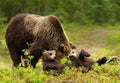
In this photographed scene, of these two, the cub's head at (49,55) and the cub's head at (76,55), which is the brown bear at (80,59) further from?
the cub's head at (49,55)

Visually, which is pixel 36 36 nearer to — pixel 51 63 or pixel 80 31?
pixel 51 63

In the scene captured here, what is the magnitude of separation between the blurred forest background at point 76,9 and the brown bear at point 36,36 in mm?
14536

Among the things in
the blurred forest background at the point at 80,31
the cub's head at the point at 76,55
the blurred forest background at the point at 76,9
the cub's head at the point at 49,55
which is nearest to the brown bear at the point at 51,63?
the cub's head at the point at 49,55

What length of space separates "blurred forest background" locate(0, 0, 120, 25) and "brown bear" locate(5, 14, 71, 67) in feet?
47.7

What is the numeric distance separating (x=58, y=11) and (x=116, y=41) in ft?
29.5

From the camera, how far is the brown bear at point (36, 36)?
10844mm

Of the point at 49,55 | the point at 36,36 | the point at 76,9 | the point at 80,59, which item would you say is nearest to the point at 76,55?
the point at 80,59

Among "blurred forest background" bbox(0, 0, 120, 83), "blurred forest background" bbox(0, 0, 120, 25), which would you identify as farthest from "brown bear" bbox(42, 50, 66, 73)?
"blurred forest background" bbox(0, 0, 120, 25)

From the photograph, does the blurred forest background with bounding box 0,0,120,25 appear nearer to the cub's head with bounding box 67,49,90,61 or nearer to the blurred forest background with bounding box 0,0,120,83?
the blurred forest background with bounding box 0,0,120,83

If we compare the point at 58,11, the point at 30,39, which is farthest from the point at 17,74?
the point at 58,11

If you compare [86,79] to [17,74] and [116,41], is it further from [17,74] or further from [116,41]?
[116,41]

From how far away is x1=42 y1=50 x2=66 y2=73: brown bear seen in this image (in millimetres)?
9500

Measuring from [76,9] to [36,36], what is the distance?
19.5 metres

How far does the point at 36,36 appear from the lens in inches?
440
